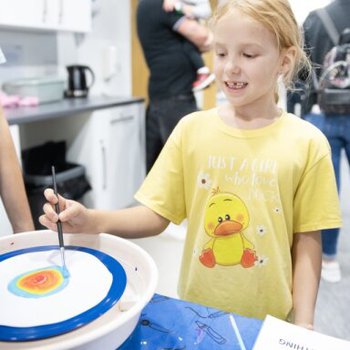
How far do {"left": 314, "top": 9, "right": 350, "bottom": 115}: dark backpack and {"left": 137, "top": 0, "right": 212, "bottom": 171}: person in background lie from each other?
2.15 feet

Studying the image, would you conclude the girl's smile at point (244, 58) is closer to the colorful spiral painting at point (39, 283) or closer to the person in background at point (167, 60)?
the colorful spiral painting at point (39, 283)

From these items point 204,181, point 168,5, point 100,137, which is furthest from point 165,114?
point 204,181

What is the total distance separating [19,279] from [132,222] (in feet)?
0.93

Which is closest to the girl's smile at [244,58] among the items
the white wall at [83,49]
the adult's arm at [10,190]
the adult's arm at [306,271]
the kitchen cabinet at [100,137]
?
the adult's arm at [306,271]

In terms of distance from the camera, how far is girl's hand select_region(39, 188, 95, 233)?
58 centimetres

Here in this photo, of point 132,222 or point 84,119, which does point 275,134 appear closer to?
point 132,222

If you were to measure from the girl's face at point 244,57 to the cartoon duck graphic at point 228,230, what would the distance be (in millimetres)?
183

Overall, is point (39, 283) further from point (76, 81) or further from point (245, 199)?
point (76, 81)

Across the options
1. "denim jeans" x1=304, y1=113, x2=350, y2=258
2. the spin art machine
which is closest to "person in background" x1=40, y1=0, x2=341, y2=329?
the spin art machine

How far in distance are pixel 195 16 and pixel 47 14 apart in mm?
913

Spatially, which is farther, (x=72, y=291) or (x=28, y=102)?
(x=28, y=102)

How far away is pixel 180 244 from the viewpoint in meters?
1.72

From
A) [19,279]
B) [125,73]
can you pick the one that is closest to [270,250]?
[19,279]

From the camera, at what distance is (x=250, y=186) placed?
728 mm
